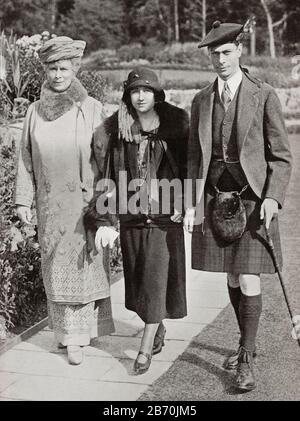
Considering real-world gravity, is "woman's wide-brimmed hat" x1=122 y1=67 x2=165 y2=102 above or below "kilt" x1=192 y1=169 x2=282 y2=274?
above

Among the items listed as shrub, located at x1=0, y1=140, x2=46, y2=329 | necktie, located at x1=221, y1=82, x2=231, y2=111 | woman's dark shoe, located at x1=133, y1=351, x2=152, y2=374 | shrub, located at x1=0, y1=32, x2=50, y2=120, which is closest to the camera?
necktie, located at x1=221, y1=82, x2=231, y2=111

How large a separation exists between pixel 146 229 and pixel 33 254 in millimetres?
1516

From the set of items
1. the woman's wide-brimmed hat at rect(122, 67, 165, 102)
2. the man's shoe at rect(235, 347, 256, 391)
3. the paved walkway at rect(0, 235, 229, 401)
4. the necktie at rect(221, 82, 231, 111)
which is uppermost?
the woman's wide-brimmed hat at rect(122, 67, 165, 102)

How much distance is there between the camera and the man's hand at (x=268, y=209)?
11.6 feet

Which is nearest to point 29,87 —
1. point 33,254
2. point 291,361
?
point 33,254

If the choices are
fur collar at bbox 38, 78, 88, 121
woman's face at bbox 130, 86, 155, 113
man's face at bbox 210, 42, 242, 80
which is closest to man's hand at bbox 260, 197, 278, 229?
man's face at bbox 210, 42, 242, 80

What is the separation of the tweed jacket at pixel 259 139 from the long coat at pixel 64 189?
71cm

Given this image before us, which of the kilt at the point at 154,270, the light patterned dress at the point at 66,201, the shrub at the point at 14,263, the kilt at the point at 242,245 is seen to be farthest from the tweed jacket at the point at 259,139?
the shrub at the point at 14,263

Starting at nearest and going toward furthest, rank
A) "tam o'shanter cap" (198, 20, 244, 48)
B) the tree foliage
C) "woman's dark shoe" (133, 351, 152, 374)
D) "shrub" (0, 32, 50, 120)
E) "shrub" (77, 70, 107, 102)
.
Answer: "tam o'shanter cap" (198, 20, 244, 48), "woman's dark shoe" (133, 351, 152, 374), "shrub" (77, 70, 107, 102), "shrub" (0, 32, 50, 120), the tree foliage

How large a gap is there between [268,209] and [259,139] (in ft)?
1.19

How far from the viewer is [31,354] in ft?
13.7

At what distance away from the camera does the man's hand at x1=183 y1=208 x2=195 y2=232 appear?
370cm

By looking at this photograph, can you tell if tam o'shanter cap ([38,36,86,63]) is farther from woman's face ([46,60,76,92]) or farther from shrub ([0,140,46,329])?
shrub ([0,140,46,329])

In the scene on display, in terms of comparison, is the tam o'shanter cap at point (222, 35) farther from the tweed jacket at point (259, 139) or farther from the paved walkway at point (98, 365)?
the paved walkway at point (98, 365)
